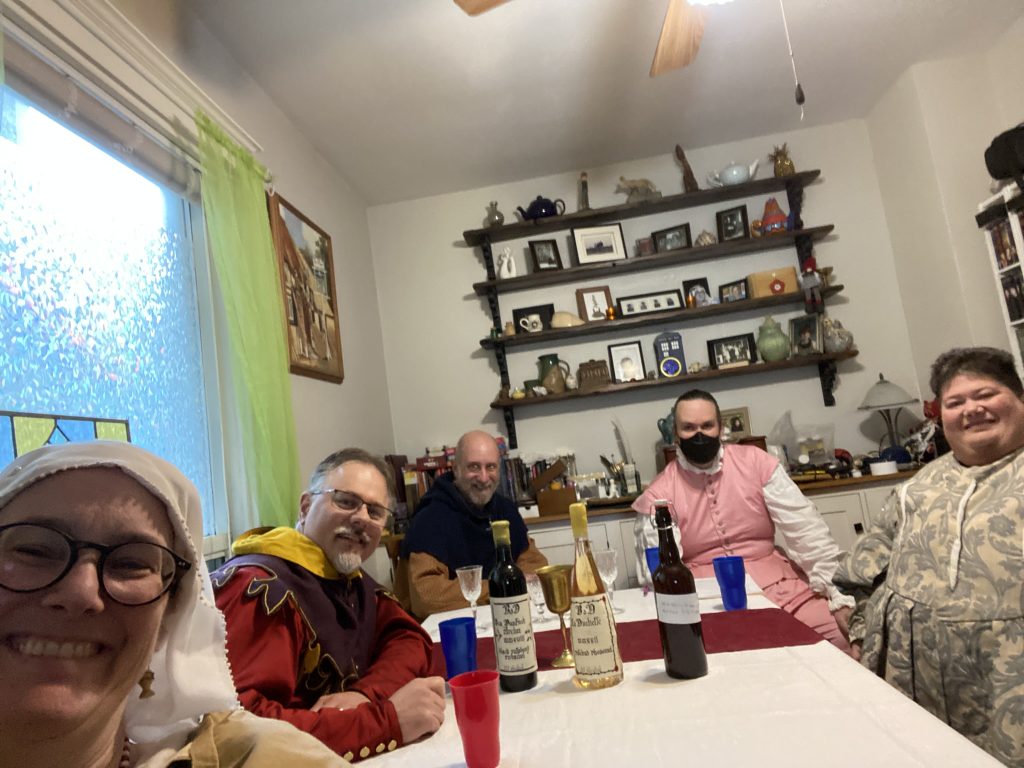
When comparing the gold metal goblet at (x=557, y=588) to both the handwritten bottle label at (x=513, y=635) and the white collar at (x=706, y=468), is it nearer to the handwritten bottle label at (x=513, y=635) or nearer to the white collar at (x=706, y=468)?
the handwritten bottle label at (x=513, y=635)

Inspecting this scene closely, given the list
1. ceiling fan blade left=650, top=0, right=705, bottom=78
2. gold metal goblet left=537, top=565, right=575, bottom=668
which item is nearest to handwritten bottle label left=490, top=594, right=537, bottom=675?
gold metal goblet left=537, top=565, right=575, bottom=668

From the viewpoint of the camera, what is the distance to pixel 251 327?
221 centimetres

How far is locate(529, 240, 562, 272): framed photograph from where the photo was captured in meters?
3.99

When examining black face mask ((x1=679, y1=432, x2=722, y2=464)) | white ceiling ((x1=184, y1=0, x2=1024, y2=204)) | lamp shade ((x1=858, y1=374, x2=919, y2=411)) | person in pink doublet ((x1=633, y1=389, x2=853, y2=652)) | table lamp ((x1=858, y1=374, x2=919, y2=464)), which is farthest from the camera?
lamp shade ((x1=858, y1=374, x2=919, y2=411))

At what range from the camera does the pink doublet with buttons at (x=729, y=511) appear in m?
2.36

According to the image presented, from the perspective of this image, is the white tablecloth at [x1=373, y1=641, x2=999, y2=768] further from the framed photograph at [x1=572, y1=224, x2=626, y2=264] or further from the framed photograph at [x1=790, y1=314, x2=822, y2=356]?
the framed photograph at [x1=572, y1=224, x2=626, y2=264]

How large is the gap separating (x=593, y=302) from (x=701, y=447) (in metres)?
1.77

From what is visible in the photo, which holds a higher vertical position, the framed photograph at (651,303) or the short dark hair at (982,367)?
the framed photograph at (651,303)

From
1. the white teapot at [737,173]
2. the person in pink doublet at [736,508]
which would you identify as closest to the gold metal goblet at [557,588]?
the person in pink doublet at [736,508]


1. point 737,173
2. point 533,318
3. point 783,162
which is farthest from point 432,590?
point 783,162

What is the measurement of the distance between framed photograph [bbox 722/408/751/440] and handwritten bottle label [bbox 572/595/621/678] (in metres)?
2.89

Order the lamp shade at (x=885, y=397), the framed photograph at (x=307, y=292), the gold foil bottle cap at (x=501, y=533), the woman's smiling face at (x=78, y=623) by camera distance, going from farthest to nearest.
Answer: the lamp shade at (x=885, y=397) < the framed photograph at (x=307, y=292) < the gold foil bottle cap at (x=501, y=533) < the woman's smiling face at (x=78, y=623)

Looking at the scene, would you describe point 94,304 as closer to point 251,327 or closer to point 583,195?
point 251,327

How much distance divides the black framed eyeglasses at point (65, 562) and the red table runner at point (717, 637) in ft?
2.52
